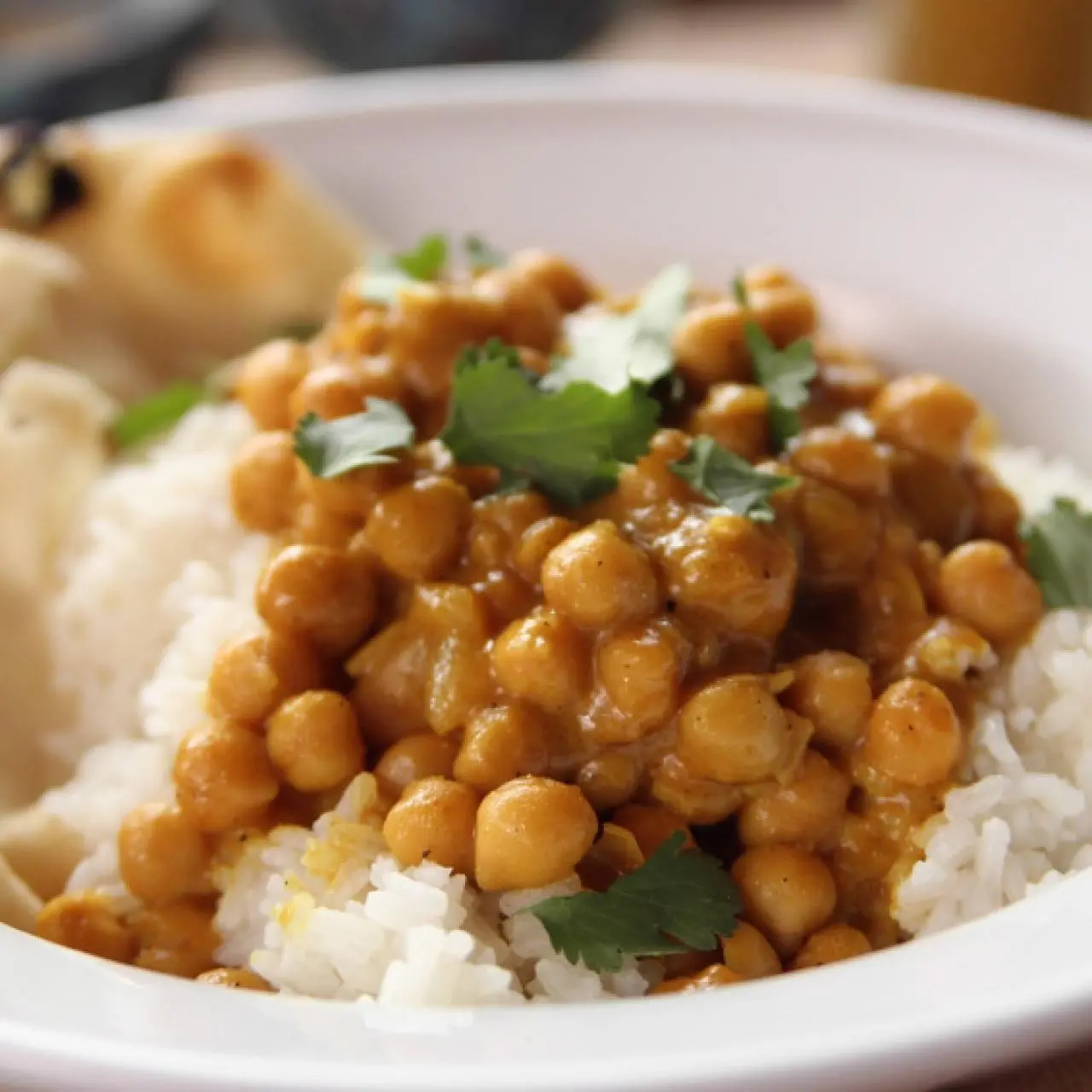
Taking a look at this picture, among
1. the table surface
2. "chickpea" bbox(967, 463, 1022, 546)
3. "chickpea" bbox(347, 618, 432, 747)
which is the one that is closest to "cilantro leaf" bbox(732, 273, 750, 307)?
"chickpea" bbox(967, 463, 1022, 546)

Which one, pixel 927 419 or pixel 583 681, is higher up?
pixel 927 419

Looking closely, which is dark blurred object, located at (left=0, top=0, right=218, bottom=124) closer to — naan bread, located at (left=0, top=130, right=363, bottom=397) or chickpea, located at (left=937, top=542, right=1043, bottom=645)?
naan bread, located at (left=0, top=130, right=363, bottom=397)

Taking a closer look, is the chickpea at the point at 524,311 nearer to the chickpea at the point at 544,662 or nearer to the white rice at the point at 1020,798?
the chickpea at the point at 544,662

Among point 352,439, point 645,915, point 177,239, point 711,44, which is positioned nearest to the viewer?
point 645,915

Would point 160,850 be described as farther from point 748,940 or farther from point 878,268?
point 878,268

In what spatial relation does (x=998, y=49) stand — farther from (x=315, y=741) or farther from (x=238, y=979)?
(x=238, y=979)

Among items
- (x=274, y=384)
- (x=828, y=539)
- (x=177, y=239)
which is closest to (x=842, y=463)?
(x=828, y=539)

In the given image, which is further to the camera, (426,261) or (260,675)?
(426,261)
